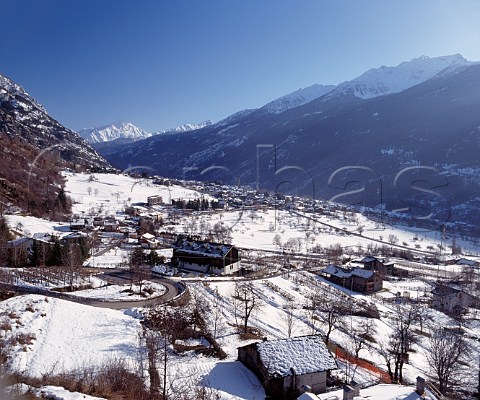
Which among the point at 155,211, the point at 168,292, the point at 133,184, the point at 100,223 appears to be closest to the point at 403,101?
the point at 133,184

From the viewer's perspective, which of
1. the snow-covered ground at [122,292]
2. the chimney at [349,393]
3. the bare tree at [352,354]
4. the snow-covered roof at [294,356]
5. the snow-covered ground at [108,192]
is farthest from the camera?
the snow-covered ground at [108,192]

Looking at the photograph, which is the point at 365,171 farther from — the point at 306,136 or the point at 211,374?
the point at 211,374

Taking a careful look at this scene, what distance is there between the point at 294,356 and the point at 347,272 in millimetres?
20503

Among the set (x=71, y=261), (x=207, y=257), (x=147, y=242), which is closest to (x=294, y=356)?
(x=71, y=261)

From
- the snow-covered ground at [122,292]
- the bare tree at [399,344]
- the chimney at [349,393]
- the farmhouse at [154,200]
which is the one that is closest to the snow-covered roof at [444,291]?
the bare tree at [399,344]

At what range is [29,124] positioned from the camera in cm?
10462

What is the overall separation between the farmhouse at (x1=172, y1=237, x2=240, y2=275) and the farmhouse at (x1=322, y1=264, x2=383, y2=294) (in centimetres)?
814

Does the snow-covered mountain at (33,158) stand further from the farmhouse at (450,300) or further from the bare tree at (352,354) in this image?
the farmhouse at (450,300)

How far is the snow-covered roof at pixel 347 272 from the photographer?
1156 inches

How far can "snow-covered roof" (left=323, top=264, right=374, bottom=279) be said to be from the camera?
96.4 ft

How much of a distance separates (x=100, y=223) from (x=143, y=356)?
35.9m

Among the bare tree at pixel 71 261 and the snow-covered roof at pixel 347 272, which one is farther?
the snow-covered roof at pixel 347 272

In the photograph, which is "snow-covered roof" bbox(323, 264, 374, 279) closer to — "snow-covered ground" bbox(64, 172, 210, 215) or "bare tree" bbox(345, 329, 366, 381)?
"bare tree" bbox(345, 329, 366, 381)

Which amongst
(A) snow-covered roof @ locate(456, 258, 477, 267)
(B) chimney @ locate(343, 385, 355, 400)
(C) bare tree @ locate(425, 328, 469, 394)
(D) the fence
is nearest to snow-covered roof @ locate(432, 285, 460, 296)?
(C) bare tree @ locate(425, 328, 469, 394)
